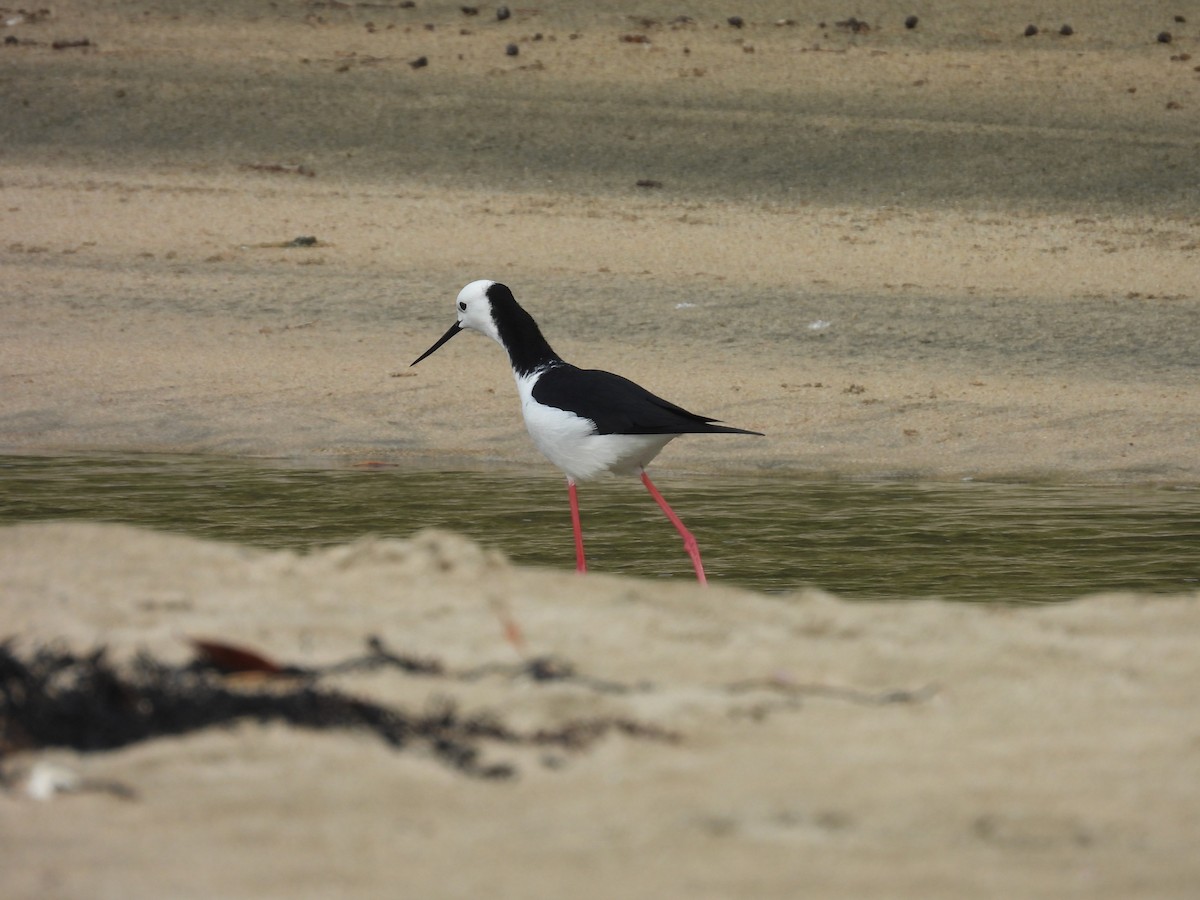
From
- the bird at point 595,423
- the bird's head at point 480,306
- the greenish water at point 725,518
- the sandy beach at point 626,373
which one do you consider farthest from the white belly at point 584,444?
the sandy beach at point 626,373

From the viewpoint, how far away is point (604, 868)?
276 centimetres

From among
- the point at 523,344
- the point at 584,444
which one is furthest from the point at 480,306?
the point at 584,444

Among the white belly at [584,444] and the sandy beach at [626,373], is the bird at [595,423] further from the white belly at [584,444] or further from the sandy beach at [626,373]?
the sandy beach at [626,373]

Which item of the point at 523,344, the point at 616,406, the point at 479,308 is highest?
the point at 479,308

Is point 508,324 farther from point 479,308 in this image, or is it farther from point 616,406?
point 616,406

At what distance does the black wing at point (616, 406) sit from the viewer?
614cm

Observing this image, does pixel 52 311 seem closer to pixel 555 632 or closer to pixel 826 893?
pixel 555 632

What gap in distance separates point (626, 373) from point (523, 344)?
3396 millimetres

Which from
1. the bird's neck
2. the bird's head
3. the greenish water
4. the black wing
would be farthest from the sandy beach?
the bird's neck

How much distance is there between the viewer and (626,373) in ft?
34.0

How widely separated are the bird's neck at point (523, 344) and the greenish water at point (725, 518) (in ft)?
2.28

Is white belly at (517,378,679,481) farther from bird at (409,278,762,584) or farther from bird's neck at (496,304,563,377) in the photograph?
bird's neck at (496,304,563,377)

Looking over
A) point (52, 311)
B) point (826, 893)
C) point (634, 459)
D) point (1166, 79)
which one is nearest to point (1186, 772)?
point (826, 893)

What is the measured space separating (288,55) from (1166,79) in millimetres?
8457
